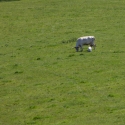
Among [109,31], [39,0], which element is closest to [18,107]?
[109,31]

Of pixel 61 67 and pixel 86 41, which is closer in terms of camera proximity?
pixel 61 67

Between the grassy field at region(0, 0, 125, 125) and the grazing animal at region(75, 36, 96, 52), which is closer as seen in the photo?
the grassy field at region(0, 0, 125, 125)

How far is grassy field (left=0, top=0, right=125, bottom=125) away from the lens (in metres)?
23.6

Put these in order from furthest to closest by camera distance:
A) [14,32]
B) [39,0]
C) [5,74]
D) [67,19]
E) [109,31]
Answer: [39,0], [67,19], [14,32], [109,31], [5,74]

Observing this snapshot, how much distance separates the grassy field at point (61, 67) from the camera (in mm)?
23625

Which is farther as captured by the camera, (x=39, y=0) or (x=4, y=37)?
(x=39, y=0)

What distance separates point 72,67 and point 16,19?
70.6 ft

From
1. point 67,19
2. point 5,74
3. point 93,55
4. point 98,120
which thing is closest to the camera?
point 98,120

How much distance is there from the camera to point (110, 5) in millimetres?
56562

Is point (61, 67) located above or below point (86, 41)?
below

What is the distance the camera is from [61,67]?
106ft

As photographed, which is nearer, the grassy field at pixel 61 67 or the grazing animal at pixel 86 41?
the grassy field at pixel 61 67

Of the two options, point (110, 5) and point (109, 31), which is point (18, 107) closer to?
point (109, 31)

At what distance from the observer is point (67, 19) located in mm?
50562
